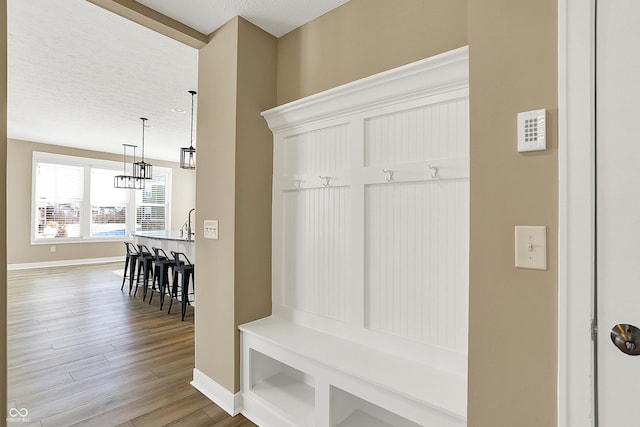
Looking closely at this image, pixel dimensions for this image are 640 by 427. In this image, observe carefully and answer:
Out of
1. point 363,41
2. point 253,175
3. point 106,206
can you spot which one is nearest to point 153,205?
point 106,206

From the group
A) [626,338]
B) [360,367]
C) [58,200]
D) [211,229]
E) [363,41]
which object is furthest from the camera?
[58,200]

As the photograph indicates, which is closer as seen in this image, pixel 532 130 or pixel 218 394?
pixel 532 130

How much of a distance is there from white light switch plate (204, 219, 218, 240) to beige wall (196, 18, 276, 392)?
0.04 meters

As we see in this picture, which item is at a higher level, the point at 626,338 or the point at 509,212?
the point at 509,212

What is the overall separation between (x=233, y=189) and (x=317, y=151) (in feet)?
2.11

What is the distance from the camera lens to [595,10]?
37.0 inches

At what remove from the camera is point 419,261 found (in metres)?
1.68

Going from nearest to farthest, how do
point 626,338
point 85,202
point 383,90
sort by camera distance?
point 626,338 < point 383,90 < point 85,202

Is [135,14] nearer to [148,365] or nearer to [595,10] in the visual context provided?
[595,10]

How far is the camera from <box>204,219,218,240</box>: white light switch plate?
2.29 meters

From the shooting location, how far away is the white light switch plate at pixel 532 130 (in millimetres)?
1000

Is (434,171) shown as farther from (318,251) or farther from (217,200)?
(217,200)

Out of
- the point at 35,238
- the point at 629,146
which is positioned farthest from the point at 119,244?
the point at 629,146

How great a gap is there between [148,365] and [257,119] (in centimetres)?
233
